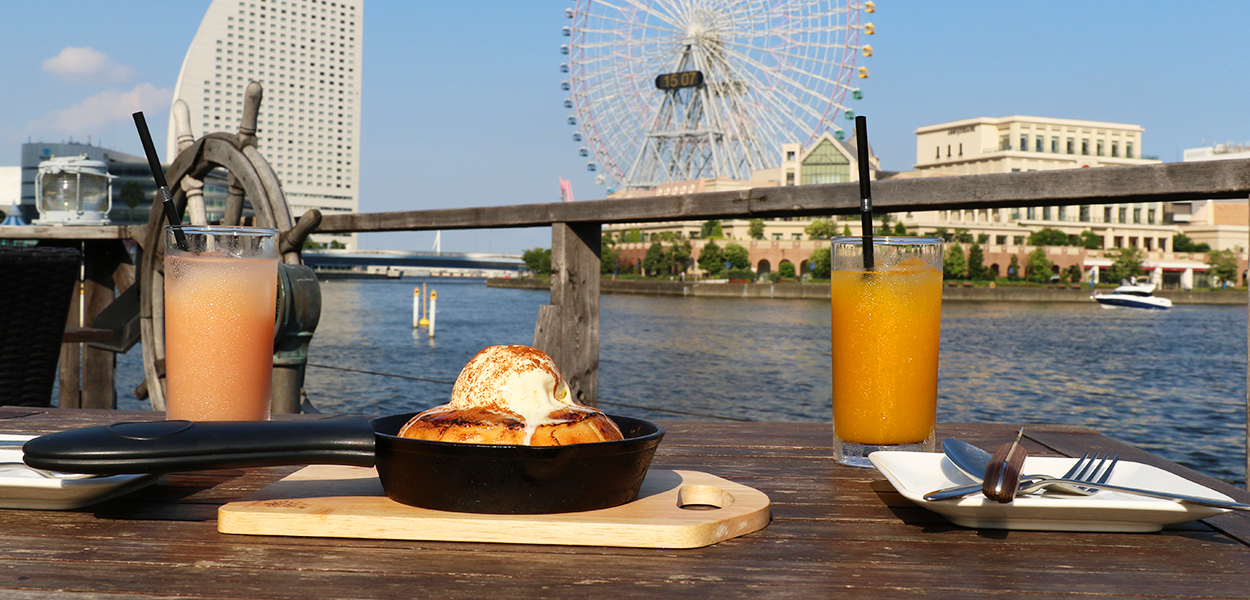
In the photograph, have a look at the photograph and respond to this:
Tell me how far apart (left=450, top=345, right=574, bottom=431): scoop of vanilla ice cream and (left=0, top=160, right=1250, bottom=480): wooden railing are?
1370mm

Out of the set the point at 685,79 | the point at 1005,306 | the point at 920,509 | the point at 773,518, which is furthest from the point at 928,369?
the point at 1005,306

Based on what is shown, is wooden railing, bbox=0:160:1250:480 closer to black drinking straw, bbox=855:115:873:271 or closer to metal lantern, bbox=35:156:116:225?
black drinking straw, bbox=855:115:873:271

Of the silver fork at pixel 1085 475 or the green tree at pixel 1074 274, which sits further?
the green tree at pixel 1074 274

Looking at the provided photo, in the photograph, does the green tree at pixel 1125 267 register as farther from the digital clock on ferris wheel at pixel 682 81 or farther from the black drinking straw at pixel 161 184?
the black drinking straw at pixel 161 184

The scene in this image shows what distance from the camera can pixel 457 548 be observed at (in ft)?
2.01

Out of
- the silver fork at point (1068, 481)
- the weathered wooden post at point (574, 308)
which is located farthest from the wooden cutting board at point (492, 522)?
the weathered wooden post at point (574, 308)

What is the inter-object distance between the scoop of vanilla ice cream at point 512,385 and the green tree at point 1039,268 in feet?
199

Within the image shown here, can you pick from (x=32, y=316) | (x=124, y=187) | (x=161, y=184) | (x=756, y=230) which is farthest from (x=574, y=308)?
(x=756, y=230)

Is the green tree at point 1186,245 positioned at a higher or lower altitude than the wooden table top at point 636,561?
higher

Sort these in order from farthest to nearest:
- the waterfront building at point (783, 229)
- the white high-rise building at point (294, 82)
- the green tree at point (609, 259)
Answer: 1. the white high-rise building at point (294, 82)
2. the green tree at point (609, 259)
3. the waterfront building at point (783, 229)

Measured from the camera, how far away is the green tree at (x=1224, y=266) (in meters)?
58.2

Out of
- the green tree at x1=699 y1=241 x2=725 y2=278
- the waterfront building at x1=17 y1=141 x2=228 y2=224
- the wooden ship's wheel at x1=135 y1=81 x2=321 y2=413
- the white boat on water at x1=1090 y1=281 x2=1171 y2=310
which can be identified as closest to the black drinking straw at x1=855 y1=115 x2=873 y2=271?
the wooden ship's wheel at x1=135 y1=81 x2=321 y2=413

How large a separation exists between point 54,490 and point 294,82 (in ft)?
355

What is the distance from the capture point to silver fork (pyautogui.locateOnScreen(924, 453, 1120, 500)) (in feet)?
2.19
